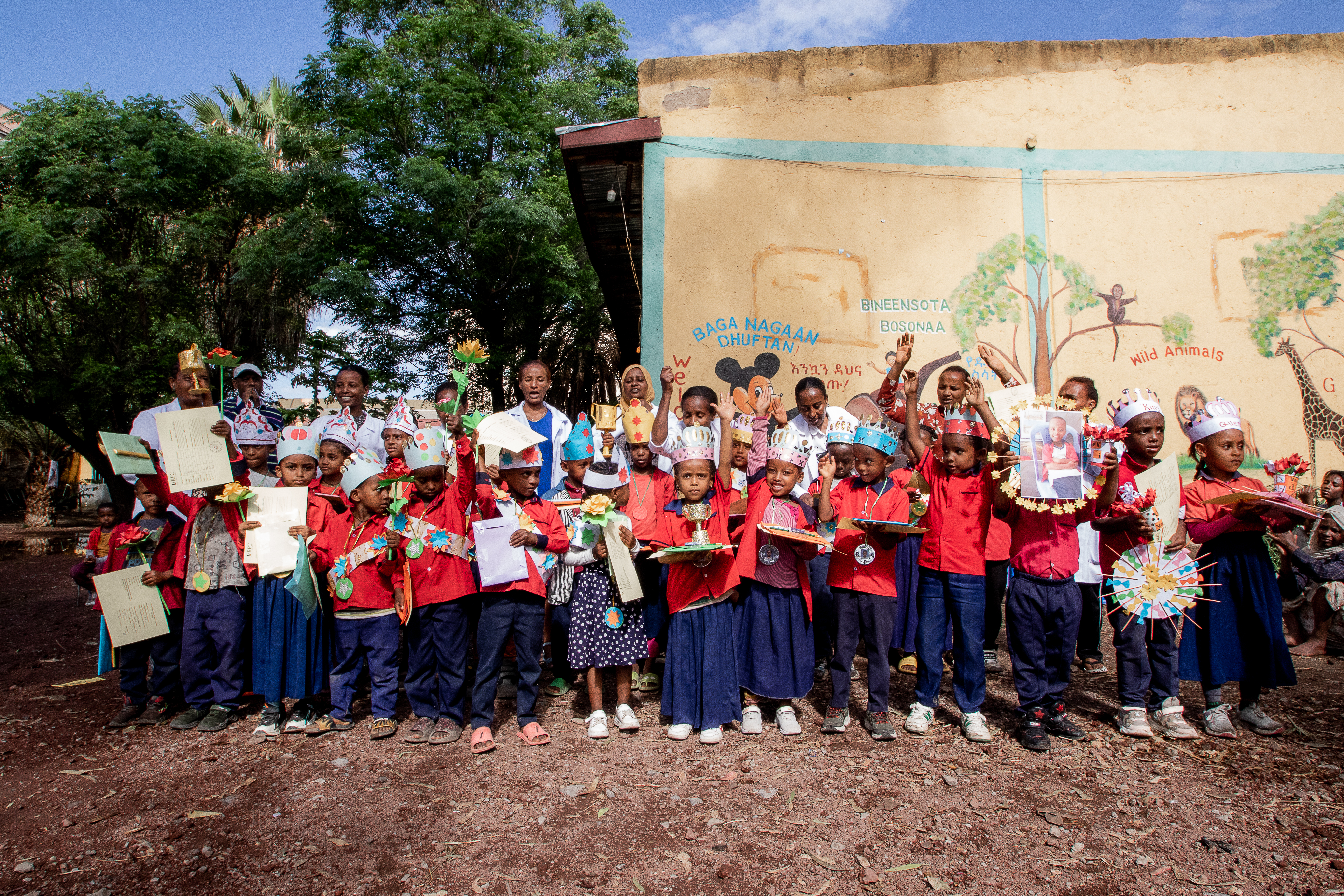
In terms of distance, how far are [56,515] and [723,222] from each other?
21.9 m

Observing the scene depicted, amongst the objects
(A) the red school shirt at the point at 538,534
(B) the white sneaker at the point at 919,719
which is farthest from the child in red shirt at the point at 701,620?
(B) the white sneaker at the point at 919,719

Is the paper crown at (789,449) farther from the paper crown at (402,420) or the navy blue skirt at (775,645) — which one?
the paper crown at (402,420)

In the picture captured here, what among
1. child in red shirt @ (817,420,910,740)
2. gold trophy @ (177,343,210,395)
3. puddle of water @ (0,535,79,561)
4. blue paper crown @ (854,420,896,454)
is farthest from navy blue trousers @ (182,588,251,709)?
puddle of water @ (0,535,79,561)

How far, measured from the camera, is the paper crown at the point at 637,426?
191 inches

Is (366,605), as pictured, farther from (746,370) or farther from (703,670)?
(746,370)

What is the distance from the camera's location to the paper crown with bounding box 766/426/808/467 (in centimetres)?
427

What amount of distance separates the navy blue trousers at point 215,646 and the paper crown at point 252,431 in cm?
95

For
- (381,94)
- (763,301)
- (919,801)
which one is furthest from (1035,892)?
(381,94)

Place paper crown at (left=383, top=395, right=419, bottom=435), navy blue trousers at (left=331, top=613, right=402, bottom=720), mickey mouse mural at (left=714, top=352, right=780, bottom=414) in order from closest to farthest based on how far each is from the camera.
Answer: navy blue trousers at (left=331, top=613, right=402, bottom=720) < paper crown at (left=383, top=395, right=419, bottom=435) < mickey mouse mural at (left=714, top=352, right=780, bottom=414)

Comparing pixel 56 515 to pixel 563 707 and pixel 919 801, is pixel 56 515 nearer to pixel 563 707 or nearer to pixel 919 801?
pixel 563 707

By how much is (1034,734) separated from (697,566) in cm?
199

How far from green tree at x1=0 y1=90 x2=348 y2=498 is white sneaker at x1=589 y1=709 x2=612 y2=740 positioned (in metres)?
11.3

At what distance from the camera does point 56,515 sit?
67.8ft

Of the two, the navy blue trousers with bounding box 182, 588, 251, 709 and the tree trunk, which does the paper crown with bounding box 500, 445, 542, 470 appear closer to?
the navy blue trousers with bounding box 182, 588, 251, 709
